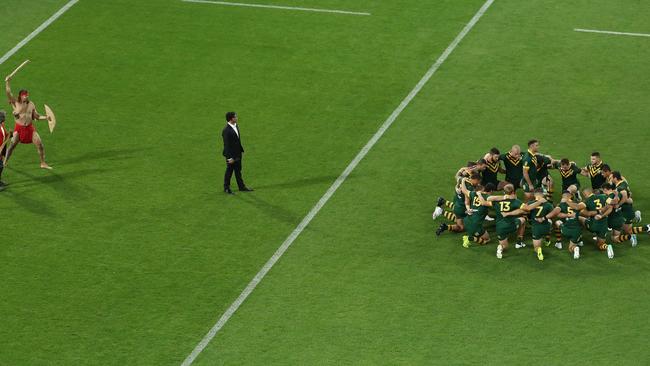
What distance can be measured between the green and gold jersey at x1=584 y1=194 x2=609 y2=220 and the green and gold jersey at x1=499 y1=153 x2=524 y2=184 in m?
2.41

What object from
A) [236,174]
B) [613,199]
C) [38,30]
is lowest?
[236,174]

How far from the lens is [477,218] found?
28641mm

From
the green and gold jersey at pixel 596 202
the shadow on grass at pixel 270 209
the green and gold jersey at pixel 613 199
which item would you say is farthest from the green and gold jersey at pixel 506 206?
the shadow on grass at pixel 270 209

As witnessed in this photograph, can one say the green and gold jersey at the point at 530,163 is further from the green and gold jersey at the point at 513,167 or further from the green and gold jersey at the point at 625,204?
the green and gold jersey at the point at 625,204

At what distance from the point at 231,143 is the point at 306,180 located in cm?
220

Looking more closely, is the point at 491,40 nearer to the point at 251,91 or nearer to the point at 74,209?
the point at 251,91

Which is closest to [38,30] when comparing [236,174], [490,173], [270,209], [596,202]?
[236,174]

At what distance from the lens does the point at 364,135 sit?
33.6 meters

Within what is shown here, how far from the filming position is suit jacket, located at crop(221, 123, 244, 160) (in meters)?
30.5

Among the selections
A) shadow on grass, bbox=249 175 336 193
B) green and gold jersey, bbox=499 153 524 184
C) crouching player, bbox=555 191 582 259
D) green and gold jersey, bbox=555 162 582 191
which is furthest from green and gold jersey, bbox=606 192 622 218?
shadow on grass, bbox=249 175 336 193

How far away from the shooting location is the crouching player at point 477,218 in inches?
1127

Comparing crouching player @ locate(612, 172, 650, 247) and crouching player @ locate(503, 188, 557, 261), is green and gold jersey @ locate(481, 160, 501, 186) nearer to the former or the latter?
crouching player @ locate(503, 188, 557, 261)

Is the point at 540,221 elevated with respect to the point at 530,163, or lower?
lower

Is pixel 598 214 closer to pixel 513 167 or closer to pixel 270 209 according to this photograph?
pixel 513 167
